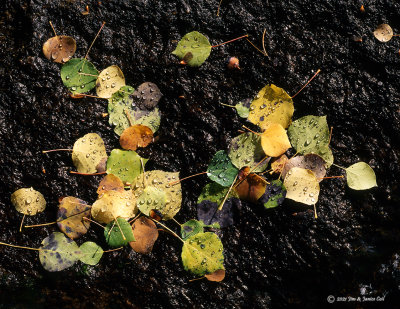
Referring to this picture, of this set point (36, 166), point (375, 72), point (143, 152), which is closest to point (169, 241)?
point (143, 152)

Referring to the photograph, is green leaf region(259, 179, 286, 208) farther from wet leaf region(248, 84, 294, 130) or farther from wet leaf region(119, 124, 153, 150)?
wet leaf region(119, 124, 153, 150)

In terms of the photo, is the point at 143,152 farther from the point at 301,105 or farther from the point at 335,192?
the point at 335,192

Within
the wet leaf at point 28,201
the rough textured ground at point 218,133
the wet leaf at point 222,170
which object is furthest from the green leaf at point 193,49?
the wet leaf at point 28,201

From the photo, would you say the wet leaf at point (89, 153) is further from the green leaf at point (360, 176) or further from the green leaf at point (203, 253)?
the green leaf at point (360, 176)

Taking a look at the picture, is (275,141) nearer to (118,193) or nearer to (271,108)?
(271,108)

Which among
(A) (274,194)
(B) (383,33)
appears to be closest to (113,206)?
(A) (274,194)

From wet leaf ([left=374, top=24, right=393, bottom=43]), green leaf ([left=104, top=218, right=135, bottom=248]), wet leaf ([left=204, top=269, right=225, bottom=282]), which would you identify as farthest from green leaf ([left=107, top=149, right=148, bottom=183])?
wet leaf ([left=374, top=24, right=393, bottom=43])
